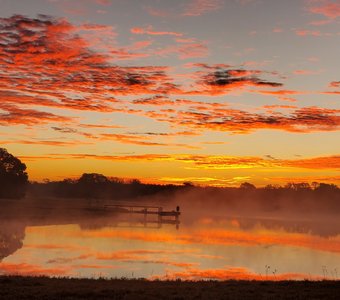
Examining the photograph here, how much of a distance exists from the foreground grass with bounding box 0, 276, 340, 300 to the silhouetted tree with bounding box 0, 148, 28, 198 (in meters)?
79.8

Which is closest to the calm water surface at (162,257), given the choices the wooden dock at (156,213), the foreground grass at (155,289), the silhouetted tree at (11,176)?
the foreground grass at (155,289)

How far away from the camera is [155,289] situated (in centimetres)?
1789

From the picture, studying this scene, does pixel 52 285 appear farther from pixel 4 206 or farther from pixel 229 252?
pixel 4 206

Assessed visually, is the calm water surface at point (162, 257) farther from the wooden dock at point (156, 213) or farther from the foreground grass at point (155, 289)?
the wooden dock at point (156, 213)

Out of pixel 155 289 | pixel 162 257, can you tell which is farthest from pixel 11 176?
pixel 155 289

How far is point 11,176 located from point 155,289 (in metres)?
84.8

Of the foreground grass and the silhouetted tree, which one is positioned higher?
the silhouetted tree

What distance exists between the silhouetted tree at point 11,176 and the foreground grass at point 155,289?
7984 cm

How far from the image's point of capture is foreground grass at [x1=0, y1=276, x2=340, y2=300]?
53.8ft

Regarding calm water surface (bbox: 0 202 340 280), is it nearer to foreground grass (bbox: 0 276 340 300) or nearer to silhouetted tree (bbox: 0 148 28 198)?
foreground grass (bbox: 0 276 340 300)

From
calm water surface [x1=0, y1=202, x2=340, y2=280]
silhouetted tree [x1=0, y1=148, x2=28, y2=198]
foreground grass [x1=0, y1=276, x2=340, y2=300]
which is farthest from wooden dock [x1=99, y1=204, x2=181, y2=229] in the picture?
foreground grass [x1=0, y1=276, x2=340, y2=300]

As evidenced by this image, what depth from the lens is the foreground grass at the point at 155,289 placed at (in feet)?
53.8

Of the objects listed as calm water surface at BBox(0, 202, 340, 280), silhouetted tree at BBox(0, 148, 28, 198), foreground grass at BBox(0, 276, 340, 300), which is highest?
silhouetted tree at BBox(0, 148, 28, 198)

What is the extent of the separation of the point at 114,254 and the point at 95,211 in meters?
58.9
